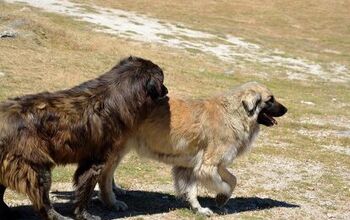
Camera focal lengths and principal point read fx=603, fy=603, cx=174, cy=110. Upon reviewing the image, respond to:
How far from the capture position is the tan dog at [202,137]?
10.6 m

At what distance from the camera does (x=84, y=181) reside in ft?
30.2

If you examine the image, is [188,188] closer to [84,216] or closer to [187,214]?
[187,214]

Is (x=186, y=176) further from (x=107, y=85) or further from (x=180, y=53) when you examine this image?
(x=180, y=53)

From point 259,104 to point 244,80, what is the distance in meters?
23.5

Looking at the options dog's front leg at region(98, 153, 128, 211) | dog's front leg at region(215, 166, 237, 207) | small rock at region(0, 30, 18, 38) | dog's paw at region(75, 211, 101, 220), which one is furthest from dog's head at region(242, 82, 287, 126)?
small rock at region(0, 30, 18, 38)

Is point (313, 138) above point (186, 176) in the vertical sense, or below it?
below

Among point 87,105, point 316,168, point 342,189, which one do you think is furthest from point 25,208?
point 316,168

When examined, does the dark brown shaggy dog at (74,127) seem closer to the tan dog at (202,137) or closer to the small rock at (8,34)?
the tan dog at (202,137)

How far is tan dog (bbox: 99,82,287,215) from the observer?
10.6 metres

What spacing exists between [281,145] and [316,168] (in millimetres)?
2843

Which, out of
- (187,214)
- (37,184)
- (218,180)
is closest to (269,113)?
(218,180)

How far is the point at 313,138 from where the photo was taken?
2131 centimetres

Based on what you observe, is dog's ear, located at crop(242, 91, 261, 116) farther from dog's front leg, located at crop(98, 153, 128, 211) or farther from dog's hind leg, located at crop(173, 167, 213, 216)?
dog's front leg, located at crop(98, 153, 128, 211)

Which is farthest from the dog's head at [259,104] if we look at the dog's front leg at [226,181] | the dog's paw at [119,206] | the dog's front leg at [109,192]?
the dog's paw at [119,206]
